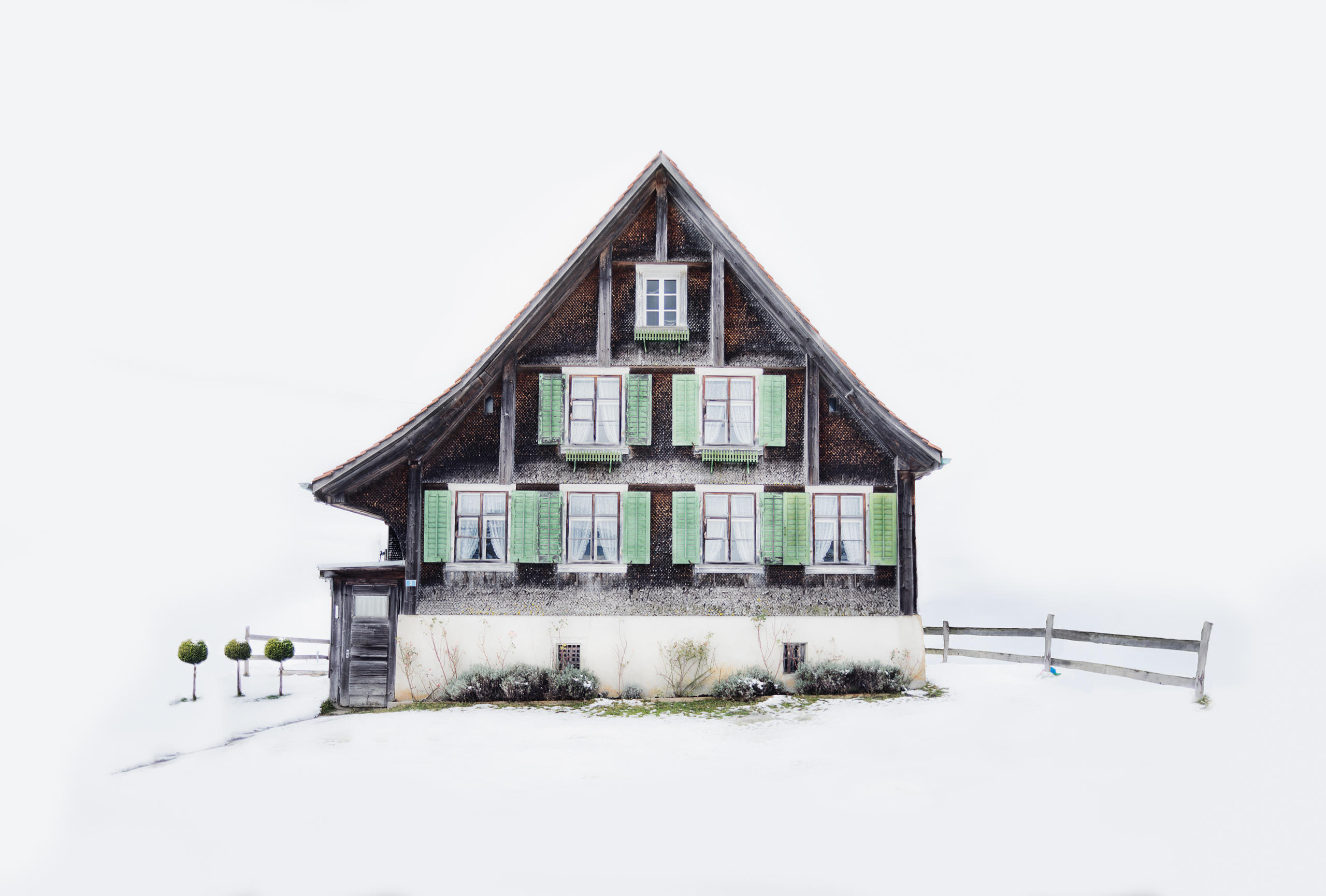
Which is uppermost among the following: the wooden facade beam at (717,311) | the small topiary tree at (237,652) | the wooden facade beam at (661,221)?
the wooden facade beam at (661,221)

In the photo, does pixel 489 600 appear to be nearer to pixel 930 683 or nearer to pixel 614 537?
pixel 614 537

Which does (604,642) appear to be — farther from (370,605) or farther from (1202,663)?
(1202,663)

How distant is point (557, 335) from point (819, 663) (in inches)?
343

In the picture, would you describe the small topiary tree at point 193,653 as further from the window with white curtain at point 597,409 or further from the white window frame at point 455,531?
the window with white curtain at point 597,409

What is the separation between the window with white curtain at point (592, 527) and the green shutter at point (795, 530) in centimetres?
347

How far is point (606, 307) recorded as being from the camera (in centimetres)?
1938

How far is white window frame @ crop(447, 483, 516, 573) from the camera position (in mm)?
→ 18938

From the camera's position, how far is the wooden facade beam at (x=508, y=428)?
62.7 feet

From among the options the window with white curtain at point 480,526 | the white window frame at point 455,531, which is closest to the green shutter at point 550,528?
the white window frame at point 455,531

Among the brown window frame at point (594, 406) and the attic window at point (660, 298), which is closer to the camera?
the brown window frame at point (594, 406)

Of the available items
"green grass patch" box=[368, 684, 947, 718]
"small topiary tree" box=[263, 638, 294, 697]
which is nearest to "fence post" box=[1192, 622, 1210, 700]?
"green grass patch" box=[368, 684, 947, 718]

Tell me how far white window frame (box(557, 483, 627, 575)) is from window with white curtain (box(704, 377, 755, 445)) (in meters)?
2.16

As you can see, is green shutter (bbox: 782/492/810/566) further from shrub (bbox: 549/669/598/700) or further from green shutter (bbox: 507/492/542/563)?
green shutter (bbox: 507/492/542/563)

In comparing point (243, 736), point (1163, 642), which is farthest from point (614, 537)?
point (1163, 642)
